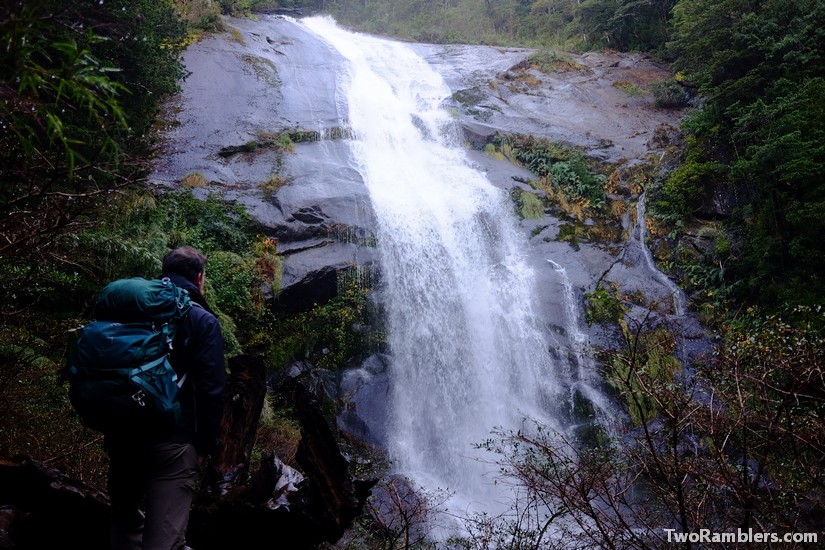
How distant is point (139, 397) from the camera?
2.44 meters

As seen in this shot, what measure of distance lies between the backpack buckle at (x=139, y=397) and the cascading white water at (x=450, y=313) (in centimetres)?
702


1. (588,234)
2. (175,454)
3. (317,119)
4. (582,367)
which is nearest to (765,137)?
(588,234)

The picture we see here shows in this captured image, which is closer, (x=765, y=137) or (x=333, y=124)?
(x=765, y=137)

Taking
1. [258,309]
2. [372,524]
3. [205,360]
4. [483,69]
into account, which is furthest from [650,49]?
[205,360]

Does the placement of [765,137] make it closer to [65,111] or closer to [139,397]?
[139,397]

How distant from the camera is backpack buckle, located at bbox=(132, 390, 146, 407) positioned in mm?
2422

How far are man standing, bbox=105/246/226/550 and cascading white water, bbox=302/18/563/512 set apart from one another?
6517mm

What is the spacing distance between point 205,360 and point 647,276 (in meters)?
11.3

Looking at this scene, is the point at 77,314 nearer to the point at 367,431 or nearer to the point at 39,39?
the point at 367,431

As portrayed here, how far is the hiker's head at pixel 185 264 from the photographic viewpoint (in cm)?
302

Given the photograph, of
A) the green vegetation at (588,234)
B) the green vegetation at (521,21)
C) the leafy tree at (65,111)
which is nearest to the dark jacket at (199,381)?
the leafy tree at (65,111)

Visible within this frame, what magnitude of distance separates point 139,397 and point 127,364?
6.7 inches

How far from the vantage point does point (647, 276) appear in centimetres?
1187

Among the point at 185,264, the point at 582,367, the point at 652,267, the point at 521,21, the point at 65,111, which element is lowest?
the point at 582,367
